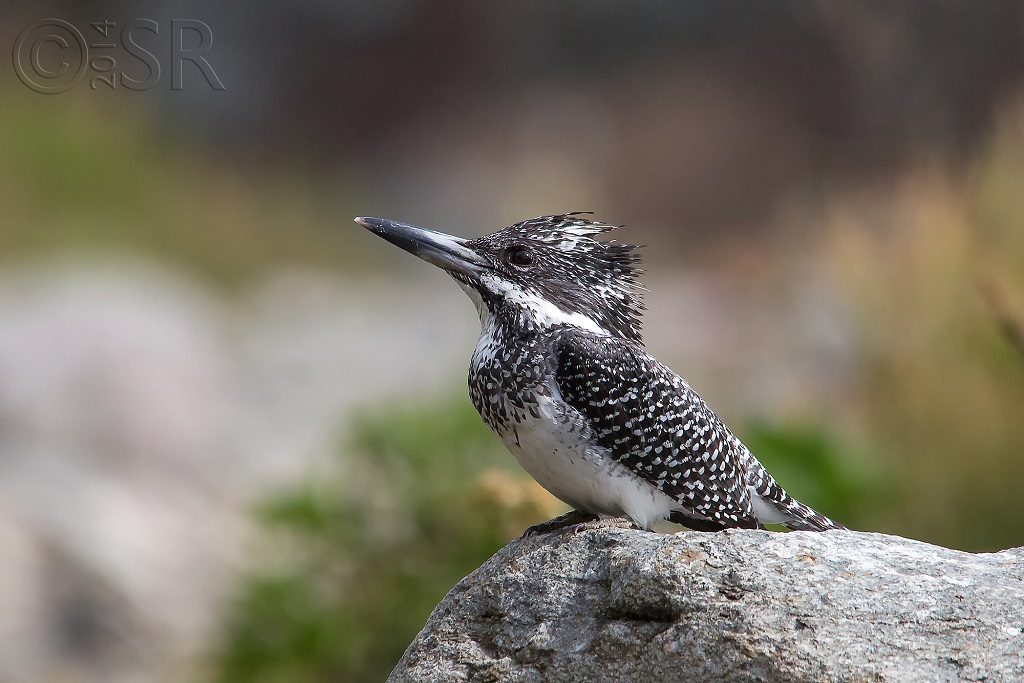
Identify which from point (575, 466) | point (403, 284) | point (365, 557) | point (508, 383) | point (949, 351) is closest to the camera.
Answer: point (575, 466)

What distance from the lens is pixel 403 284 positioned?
18.6 m

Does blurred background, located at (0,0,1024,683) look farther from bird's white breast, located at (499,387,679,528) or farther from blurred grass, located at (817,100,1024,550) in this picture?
bird's white breast, located at (499,387,679,528)

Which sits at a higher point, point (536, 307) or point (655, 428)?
point (536, 307)

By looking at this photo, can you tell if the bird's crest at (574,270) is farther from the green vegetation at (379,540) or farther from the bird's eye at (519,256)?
the green vegetation at (379,540)

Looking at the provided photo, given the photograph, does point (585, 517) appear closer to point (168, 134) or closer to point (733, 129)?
point (733, 129)

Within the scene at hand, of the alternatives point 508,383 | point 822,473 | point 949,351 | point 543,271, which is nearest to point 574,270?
point 543,271

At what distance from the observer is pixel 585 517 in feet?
13.6

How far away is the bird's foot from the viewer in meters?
4.00

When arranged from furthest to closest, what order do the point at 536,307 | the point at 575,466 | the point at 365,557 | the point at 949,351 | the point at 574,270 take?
the point at 949,351
the point at 365,557
the point at 574,270
the point at 536,307
the point at 575,466

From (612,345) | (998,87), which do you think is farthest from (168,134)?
(612,345)

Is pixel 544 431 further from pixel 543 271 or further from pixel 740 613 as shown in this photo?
pixel 740 613

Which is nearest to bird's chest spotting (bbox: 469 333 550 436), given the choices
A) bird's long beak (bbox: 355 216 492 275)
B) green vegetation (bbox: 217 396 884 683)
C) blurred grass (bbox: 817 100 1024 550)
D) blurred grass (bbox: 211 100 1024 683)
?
bird's long beak (bbox: 355 216 492 275)

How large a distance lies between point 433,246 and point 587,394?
82 cm

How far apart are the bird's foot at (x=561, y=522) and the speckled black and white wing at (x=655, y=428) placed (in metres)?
0.28
